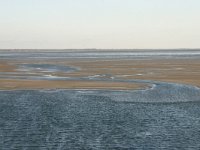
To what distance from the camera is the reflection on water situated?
69.8 ft

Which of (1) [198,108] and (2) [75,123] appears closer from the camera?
(2) [75,123]

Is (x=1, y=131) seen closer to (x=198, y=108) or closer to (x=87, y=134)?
(x=87, y=134)

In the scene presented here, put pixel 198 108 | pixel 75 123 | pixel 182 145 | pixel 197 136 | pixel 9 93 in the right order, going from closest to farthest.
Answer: pixel 182 145, pixel 197 136, pixel 75 123, pixel 198 108, pixel 9 93

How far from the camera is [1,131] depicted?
941 inches

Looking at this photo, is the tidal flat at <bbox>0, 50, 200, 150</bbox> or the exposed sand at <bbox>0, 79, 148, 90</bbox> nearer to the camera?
the tidal flat at <bbox>0, 50, 200, 150</bbox>

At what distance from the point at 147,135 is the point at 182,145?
2.65 m

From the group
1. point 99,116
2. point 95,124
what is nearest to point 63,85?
point 99,116

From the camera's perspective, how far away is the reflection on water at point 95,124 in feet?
69.8

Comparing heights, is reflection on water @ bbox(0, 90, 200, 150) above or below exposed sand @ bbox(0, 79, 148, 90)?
above

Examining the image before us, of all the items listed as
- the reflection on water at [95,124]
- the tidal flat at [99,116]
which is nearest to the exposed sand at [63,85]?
the tidal flat at [99,116]

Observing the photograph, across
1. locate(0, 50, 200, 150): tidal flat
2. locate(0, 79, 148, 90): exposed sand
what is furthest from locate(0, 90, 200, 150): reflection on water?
locate(0, 79, 148, 90): exposed sand

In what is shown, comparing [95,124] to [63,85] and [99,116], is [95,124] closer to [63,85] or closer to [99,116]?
[99,116]

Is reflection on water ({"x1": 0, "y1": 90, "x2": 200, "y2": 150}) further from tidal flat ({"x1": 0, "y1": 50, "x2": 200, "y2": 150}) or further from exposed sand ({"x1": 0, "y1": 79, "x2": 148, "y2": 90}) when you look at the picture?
exposed sand ({"x1": 0, "y1": 79, "x2": 148, "y2": 90})

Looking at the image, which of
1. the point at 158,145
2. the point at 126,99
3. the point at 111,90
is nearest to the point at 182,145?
the point at 158,145
